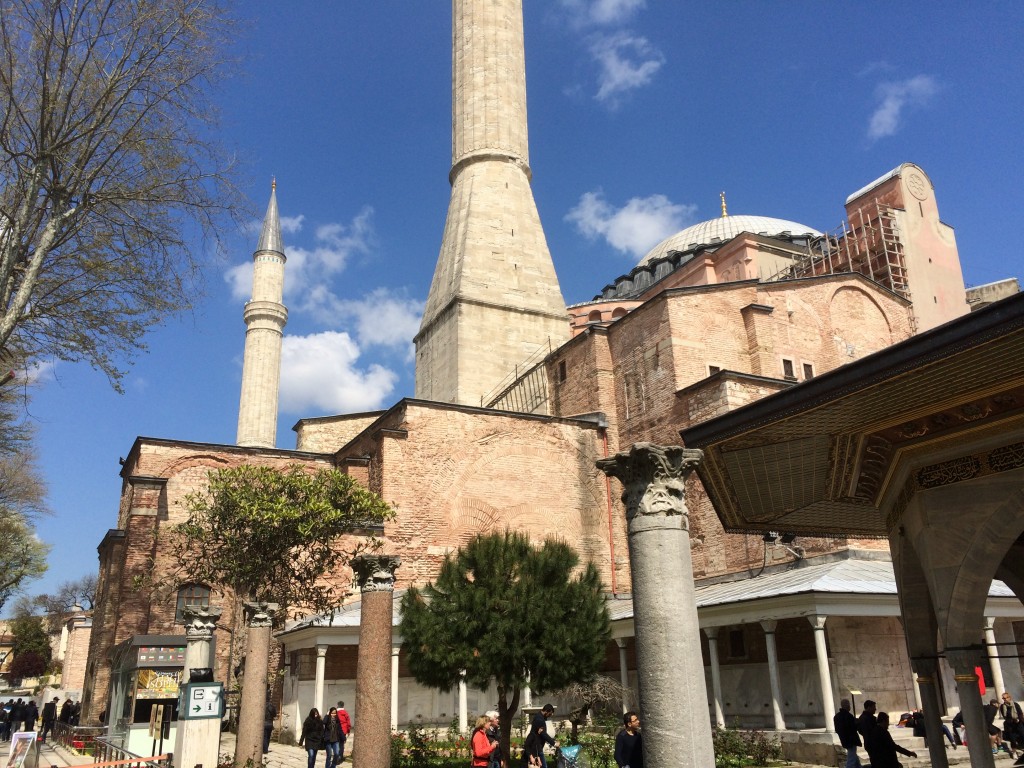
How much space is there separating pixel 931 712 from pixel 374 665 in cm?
582

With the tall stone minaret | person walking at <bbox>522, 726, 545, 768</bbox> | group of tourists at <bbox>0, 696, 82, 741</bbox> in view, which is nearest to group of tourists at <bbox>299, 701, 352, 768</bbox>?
person walking at <bbox>522, 726, 545, 768</bbox>

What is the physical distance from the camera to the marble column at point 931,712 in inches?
265

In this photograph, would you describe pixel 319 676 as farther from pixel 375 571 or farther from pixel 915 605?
pixel 915 605

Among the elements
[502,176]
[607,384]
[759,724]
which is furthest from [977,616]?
[502,176]

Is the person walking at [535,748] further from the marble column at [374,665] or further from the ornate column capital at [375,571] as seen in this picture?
the ornate column capital at [375,571]

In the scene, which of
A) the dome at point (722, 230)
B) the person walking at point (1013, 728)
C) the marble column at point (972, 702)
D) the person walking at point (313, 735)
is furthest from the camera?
the dome at point (722, 230)

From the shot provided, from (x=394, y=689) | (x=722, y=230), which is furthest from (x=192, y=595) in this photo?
(x=722, y=230)

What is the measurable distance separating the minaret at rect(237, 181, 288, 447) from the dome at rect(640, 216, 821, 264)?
17648 mm

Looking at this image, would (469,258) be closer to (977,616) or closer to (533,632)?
(533,632)

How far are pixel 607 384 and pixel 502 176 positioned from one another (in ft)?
34.5

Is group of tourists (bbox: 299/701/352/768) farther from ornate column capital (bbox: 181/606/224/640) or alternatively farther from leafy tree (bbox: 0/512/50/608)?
leafy tree (bbox: 0/512/50/608)

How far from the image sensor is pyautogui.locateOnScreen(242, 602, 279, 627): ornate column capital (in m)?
12.6

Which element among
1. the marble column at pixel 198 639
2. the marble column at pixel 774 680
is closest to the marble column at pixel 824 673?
the marble column at pixel 774 680

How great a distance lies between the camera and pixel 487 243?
1101 inches
